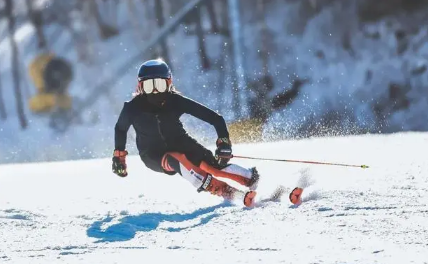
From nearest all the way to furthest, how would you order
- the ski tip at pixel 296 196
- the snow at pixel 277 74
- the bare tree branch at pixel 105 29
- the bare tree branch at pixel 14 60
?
the ski tip at pixel 296 196, the snow at pixel 277 74, the bare tree branch at pixel 14 60, the bare tree branch at pixel 105 29

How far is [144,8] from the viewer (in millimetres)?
25328

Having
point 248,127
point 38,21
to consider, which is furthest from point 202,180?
point 38,21

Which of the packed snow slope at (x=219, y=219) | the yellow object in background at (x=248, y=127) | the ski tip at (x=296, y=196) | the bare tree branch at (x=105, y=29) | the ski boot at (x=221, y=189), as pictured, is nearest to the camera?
the packed snow slope at (x=219, y=219)

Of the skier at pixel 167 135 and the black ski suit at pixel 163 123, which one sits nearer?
the skier at pixel 167 135

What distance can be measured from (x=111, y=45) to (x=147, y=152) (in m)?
19.4

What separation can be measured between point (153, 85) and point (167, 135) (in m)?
0.44

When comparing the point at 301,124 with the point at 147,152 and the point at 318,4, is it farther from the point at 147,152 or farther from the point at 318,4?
the point at 147,152

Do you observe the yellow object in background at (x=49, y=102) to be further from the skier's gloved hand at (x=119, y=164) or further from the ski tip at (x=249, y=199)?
the ski tip at (x=249, y=199)

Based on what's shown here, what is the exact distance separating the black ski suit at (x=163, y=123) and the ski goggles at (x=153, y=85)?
0.06 meters

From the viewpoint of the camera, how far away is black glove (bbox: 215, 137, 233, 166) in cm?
546

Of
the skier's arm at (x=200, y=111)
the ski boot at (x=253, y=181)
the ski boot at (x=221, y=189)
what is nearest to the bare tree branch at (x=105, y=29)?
the skier's arm at (x=200, y=111)

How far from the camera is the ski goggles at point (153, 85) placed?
18.3 ft

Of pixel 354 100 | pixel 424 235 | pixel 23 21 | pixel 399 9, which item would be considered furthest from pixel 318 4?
pixel 424 235

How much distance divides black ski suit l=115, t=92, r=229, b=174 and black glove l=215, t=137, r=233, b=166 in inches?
4.8
